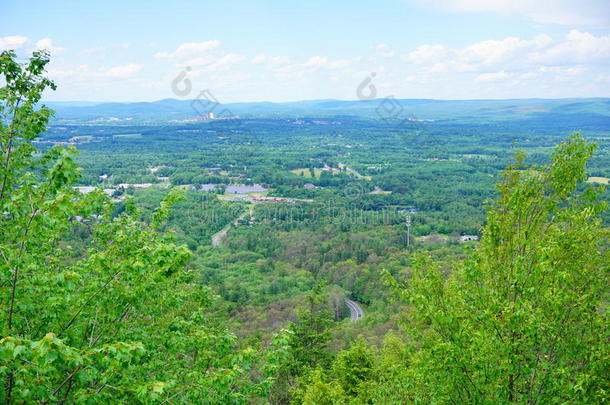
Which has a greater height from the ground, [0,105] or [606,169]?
[0,105]

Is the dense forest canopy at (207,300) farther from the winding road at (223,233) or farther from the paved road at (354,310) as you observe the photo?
the winding road at (223,233)

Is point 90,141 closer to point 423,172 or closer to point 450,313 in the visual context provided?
point 423,172

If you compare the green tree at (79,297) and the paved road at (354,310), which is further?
the paved road at (354,310)

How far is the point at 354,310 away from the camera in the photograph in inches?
2045

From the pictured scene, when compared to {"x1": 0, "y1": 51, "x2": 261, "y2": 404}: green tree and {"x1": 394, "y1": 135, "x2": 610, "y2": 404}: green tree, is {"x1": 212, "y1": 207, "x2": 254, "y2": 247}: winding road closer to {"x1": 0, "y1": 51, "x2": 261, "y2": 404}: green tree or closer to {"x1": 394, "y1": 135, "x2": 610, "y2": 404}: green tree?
{"x1": 0, "y1": 51, "x2": 261, "y2": 404}: green tree

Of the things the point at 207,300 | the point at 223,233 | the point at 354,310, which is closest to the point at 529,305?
the point at 207,300

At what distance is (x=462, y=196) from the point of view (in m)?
110

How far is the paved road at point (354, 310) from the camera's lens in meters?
49.1

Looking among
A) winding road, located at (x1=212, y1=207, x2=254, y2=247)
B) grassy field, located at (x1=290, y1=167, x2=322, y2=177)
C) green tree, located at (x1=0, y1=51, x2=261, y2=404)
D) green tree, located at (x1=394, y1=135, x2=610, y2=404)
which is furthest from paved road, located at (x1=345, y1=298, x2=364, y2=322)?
grassy field, located at (x1=290, y1=167, x2=322, y2=177)

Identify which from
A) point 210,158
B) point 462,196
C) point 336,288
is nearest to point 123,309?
point 336,288

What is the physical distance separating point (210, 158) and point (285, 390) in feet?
457

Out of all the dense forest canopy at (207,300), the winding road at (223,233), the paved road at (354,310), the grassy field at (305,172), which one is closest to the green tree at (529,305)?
the dense forest canopy at (207,300)

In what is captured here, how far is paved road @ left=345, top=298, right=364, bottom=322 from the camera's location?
49131 mm

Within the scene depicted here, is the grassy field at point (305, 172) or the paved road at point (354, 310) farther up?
the grassy field at point (305, 172)
